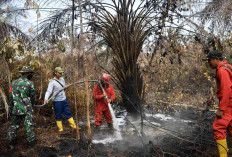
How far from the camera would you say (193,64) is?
1141 cm

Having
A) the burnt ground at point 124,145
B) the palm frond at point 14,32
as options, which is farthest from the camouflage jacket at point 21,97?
the palm frond at point 14,32

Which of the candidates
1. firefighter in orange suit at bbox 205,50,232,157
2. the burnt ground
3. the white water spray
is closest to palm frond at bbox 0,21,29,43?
the burnt ground

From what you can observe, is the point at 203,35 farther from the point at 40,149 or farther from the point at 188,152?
the point at 40,149

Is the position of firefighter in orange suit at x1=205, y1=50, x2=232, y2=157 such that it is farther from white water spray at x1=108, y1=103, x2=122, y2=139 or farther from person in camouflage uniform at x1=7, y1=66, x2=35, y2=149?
person in camouflage uniform at x1=7, y1=66, x2=35, y2=149

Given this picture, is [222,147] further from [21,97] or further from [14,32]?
[14,32]

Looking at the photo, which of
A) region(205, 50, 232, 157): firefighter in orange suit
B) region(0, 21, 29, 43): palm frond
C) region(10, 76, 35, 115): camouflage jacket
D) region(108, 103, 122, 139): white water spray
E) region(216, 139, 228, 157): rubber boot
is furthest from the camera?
region(0, 21, 29, 43): palm frond

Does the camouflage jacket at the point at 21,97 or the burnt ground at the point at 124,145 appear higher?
the camouflage jacket at the point at 21,97

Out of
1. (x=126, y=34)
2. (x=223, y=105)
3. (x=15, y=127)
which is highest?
(x=126, y=34)

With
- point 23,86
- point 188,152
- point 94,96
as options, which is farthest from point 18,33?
point 188,152

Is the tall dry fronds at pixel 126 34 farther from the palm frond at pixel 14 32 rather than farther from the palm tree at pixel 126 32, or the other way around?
the palm frond at pixel 14 32

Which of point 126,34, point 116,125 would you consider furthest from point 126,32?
point 116,125

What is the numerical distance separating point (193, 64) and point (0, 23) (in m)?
10.1

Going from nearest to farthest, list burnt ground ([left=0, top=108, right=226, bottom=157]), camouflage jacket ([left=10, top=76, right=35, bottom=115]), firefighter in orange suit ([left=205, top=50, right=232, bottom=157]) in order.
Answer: firefighter in orange suit ([left=205, top=50, right=232, bottom=157]), burnt ground ([left=0, top=108, right=226, bottom=157]), camouflage jacket ([left=10, top=76, right=35, bottom=115])

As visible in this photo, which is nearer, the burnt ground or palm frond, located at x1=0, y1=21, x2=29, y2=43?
the burnt ground
